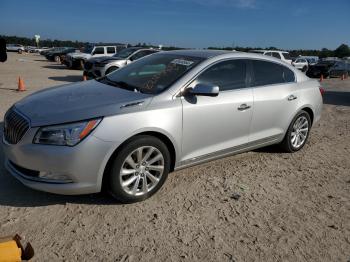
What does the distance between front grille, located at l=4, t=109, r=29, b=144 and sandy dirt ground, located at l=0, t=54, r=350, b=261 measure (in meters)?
0.67

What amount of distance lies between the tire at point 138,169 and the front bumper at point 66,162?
0.51 ft

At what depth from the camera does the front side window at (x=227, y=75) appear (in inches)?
169

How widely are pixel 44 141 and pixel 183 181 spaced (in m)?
1.83

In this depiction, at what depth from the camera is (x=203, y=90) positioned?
391 centimetres

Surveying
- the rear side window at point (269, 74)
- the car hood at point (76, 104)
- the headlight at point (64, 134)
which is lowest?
the headlight at point (64, 134)

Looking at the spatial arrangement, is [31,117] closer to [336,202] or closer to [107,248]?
[107,248]

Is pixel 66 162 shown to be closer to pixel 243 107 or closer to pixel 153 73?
pixel 153 73

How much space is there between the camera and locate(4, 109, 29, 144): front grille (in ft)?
11.3

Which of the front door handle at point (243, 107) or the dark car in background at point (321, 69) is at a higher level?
the front door handle at point (243, 107)

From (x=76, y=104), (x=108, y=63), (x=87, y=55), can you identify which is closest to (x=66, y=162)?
(x=76, y=104)

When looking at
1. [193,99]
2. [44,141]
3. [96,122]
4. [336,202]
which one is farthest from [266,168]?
[44,141]

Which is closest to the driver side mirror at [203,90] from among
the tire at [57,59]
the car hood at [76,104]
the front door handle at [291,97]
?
the car hood at [76,104]

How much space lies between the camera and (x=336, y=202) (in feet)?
13.5

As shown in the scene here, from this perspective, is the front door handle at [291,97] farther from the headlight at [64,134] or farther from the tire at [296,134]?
the headlight at [64,134]
